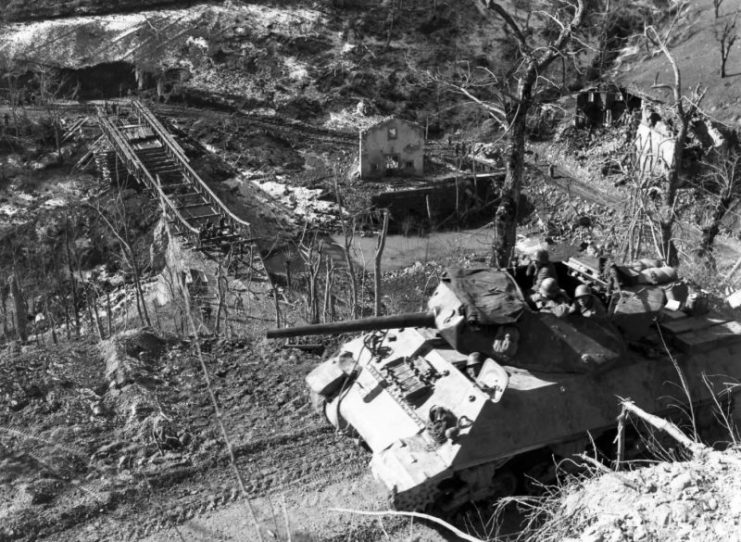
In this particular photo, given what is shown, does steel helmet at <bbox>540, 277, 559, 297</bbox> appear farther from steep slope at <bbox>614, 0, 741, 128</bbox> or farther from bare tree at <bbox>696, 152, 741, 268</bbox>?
steep slope at <bbox>614, 0, 741, 128</bbox>

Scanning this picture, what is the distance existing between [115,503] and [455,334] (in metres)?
5.10

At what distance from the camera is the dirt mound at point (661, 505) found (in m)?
7.03

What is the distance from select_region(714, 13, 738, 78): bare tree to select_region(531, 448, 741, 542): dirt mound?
35.7 m

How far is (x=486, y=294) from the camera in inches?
456

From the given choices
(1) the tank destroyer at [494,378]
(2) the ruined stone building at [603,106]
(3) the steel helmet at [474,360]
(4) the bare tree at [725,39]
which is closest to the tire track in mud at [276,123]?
(2) the ruined stone building at [603,106]

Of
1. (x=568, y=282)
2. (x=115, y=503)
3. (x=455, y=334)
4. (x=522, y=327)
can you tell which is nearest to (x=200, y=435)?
(x=115, y=503)

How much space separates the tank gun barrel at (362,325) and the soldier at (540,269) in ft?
6.04

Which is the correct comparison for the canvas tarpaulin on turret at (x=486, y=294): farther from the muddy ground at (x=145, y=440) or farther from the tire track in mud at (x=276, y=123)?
the tire track in mud at (x=276, y=123)

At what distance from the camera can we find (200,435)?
39.8ft

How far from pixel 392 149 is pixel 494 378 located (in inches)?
1247

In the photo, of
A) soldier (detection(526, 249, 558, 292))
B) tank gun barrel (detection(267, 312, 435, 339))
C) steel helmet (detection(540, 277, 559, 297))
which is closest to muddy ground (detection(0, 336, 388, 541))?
tank gun barrel (detection(267, 312, 435, 339))

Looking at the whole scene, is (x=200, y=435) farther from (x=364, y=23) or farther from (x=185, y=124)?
(x=364, y=23)

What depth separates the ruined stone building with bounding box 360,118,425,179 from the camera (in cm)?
4091

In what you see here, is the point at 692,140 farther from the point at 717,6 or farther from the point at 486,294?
the point at 486,294
